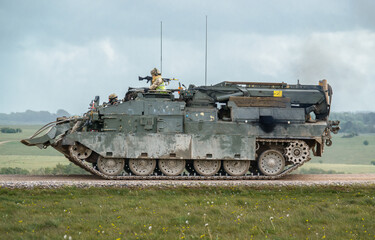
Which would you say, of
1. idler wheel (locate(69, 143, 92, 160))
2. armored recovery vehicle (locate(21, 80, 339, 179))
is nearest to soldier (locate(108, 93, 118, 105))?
armored recovery vehicle (locate(21, 80, 339, 179))

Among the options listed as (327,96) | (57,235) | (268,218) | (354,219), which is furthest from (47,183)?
(327,96)

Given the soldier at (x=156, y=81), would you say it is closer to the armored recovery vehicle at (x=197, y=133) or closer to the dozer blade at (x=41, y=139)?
the armored recovery vehicle at (x=197, y=133)

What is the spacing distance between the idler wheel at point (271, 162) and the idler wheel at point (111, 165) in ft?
20.8

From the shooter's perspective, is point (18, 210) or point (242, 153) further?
point (242, 153)

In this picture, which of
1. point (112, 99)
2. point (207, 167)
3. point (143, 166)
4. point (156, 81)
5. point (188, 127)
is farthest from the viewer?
point (156, 81)

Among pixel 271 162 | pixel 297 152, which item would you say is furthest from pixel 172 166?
pixel 297 152

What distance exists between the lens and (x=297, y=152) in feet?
78.3

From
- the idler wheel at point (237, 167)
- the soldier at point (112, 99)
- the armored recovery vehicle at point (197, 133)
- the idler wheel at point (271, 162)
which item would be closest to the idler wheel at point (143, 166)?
the armored recovery vehicle at point (197, 133)

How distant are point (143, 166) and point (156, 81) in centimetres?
404

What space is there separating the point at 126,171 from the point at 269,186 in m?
7.27

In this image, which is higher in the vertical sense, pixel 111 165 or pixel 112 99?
pixel 112 99

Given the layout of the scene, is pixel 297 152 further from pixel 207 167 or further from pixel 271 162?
pixel 207 167

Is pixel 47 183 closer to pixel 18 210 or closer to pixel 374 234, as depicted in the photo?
pixel 18 210

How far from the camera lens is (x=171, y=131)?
23.2m
